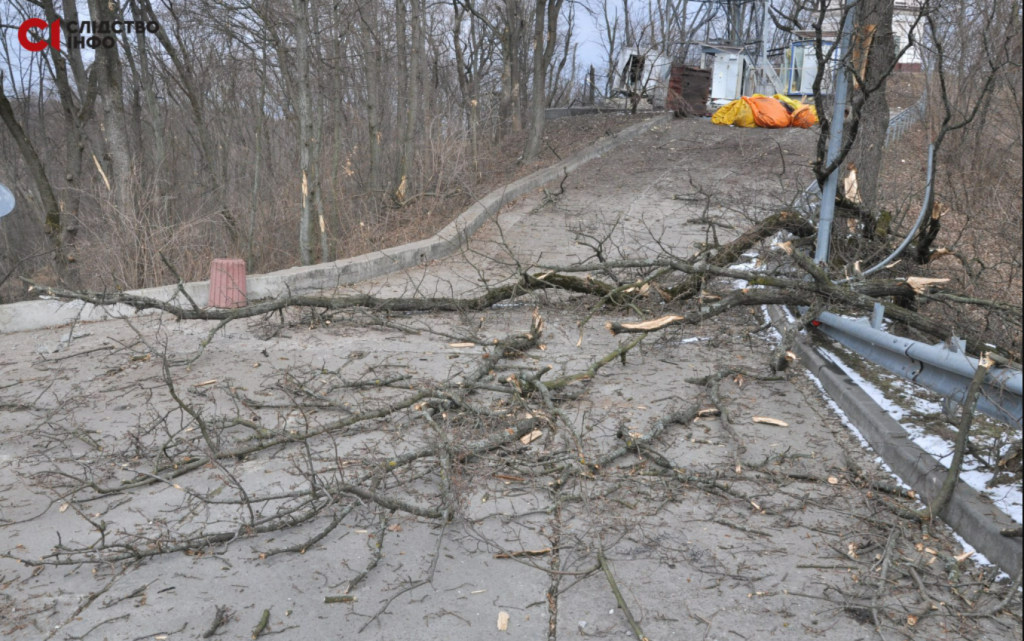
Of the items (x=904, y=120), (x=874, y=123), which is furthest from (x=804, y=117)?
(x=874, y=123)

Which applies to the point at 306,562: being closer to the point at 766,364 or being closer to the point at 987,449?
the point at 987,449

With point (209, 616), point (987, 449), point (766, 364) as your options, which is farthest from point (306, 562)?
point (766, 364)

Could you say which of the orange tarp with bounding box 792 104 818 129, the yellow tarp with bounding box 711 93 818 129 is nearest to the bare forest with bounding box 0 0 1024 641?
the orange tarp with bounding box 792 104 818 129

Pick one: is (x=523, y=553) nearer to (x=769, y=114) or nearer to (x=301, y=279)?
(x=301, y=279)

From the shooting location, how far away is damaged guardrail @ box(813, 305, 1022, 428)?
4414mm

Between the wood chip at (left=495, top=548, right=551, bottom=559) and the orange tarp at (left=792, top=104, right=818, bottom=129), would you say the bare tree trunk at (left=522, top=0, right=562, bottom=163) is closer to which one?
the orange tarp at (left=792, top=104, right=818, bottom=129)

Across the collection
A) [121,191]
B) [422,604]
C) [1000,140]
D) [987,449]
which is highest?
[1000,140]

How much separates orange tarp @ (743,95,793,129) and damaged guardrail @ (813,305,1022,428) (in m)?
18.3

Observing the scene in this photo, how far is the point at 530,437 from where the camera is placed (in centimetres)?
529

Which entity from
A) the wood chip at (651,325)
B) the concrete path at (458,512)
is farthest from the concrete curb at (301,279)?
the wood chip at (651,325)

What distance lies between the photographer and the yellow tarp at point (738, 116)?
24.2 meters

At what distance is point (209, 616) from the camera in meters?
3.48

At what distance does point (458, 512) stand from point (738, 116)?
73.8ft

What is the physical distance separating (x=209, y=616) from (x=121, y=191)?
333 inches
